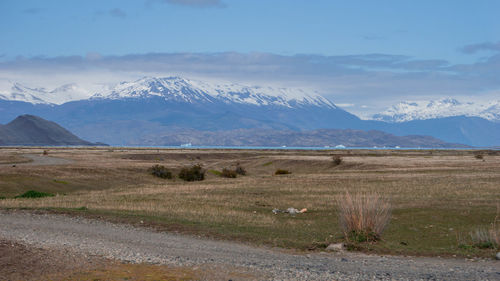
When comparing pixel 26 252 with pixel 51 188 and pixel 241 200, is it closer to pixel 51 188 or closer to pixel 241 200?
pixel 241 200

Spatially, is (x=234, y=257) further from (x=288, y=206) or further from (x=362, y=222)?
(x=288, y=206)

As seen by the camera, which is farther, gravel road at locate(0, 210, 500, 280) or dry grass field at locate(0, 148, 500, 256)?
dry grass field at locate(0, 148, 500, 256)

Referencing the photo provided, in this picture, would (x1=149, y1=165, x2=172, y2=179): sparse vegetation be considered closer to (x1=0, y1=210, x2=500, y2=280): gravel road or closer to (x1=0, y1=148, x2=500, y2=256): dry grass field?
(x1=0, y1=148, x2=500, y2=256): dry grass field

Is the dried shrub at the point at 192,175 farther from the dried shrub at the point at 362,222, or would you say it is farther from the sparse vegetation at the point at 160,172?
the dried shrub at the point at 362,222

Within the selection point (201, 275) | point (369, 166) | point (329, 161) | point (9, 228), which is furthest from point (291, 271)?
point (329, 161)

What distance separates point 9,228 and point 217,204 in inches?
557

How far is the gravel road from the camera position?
1437 centimetres

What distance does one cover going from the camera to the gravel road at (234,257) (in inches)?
566

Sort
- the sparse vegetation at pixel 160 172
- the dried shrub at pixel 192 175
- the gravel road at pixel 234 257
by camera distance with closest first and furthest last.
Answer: the gravel road at pixel 234 257 → the dried shrub at pixel 192 175 → the sparse vegetation at pixel 160 172

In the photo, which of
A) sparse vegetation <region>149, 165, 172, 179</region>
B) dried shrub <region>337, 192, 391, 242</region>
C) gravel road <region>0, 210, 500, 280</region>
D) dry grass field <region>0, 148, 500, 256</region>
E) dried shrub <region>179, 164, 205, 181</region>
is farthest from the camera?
sparse vegetation <region>149, 165, 172, 179</region>

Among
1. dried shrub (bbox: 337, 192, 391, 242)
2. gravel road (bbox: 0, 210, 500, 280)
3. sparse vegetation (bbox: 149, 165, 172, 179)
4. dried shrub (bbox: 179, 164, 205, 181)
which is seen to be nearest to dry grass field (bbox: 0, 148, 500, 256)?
dried shrub (bbox: 337, 192, 391, 242)

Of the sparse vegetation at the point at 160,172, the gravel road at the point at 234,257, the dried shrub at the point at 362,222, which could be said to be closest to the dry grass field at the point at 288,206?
the dried shrub at the point at 362,222

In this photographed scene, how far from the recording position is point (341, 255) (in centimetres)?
1739

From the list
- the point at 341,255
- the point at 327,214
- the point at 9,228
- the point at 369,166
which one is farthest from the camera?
the point at 369,166
